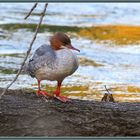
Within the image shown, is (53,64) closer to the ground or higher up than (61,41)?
closer to the ground

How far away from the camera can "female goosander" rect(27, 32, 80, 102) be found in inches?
248

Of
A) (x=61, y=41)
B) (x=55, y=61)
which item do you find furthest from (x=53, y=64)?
(x=61, y=41)

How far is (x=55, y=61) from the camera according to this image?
20.8 feet

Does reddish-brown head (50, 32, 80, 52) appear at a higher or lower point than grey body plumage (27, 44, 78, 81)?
higher

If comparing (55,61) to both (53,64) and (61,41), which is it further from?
(61,41)

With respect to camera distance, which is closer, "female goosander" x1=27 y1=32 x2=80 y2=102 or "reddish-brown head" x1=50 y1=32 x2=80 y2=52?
"female goosander" x1=27 y1=32 x2=80 y2=102

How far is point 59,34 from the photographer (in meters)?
6.52

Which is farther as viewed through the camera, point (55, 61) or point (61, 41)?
point (61, 41)

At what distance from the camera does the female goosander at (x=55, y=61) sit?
6297 mm

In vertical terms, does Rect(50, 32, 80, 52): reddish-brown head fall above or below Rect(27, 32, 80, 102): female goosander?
above

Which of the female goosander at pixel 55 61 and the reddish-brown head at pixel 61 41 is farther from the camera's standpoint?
the reddish-brown head at pixel 61 41

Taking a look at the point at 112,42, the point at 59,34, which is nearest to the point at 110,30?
the point at 112,42

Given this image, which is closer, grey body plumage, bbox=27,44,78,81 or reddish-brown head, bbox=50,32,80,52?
grey body plumage, bbox=27,44,78,81

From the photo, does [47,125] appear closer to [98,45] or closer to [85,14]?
[98,45]
